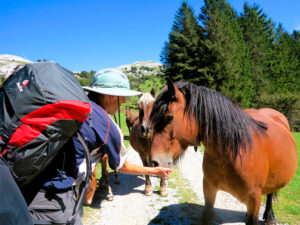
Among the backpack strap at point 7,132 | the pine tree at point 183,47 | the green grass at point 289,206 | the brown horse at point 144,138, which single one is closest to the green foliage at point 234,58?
the pine tree at point 183,47

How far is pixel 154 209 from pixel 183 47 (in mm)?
30037

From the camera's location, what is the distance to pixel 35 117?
42.8 inches

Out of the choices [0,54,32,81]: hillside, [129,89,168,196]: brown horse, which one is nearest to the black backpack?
[0,54,32,81]: hillside

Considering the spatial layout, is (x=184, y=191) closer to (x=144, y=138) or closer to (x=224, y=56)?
(x=144, y=138)

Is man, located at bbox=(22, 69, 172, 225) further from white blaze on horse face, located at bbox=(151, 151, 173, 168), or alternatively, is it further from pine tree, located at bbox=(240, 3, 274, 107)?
pine tree, located at bbox=(240, 3, 274, 107)

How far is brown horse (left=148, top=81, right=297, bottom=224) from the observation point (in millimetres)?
2041

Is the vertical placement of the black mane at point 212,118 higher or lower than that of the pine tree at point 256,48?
lower

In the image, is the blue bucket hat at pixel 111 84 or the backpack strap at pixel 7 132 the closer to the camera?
the backpack strap at pixel 7 132

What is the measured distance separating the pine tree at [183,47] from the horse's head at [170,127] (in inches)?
1097

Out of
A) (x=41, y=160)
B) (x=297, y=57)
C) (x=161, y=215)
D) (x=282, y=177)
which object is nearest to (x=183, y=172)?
(x=161, y=215)

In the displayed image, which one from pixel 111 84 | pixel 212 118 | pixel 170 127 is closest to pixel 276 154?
pixel 212 118

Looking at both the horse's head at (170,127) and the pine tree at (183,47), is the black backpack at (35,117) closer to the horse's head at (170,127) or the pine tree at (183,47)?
the horse's head at (170,127)

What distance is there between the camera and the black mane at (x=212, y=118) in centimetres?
210

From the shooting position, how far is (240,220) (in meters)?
3.55
